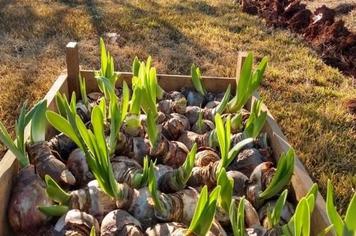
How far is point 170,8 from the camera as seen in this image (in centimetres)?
441

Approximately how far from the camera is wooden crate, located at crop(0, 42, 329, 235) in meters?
1.17

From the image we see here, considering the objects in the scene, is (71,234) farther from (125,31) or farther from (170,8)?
(170,8)

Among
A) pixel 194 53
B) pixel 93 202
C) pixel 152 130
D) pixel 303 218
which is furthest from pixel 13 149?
pixel 194 53

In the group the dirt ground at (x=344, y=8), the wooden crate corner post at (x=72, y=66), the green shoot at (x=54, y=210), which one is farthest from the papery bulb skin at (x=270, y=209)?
the dirt ground at (x=344, y=8)

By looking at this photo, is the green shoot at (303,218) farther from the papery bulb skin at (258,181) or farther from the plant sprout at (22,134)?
→ the plant sprout at (22,134)

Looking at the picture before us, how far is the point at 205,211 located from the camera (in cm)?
99

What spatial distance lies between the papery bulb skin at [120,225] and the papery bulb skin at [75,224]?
0.10 ft

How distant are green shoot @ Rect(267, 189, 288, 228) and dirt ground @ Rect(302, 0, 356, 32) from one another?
3.26 meters

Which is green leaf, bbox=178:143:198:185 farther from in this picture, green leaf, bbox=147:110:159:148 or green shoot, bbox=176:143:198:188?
green leaf, bbox=147:110:159:148

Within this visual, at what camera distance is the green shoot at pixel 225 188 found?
1093 mm

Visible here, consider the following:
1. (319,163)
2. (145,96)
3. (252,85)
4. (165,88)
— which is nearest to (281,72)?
(319,163)

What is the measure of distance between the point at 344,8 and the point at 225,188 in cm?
389

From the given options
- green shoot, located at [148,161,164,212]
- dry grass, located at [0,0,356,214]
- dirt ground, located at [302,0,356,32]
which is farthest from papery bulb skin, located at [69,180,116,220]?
dirt ground, located at [302,0,356,32]

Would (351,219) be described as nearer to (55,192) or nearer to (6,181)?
(55,192)
